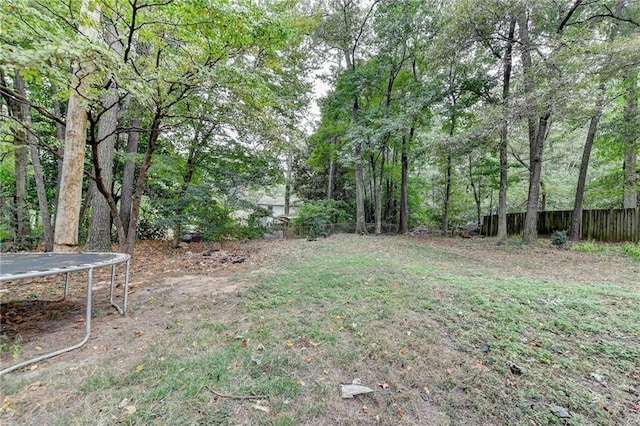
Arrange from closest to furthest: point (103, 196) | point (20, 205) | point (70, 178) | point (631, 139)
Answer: point (70, 178)
point (103, 196)
point (20, 205)
point (631, 139)

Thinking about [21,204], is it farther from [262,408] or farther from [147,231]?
[262,408]

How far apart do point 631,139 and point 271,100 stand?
11306mm

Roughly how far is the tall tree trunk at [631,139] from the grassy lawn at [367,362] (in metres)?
7.90

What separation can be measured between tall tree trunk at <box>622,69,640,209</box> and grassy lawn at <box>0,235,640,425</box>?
25.9 feet

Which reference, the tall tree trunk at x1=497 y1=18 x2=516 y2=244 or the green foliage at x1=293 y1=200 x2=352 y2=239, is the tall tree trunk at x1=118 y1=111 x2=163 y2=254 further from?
the tall tree trunk at x1=497 y1=18 x2=516 y2=244

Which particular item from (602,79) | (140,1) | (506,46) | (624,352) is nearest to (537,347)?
(624,352)

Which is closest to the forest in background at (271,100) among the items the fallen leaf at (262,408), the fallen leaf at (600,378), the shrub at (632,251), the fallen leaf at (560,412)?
the shrub at (632,251)

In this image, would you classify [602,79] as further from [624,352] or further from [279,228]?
[279,228]

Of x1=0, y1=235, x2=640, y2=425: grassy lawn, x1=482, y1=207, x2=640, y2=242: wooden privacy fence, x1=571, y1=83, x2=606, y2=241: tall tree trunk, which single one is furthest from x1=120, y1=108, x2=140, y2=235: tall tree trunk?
x1=482, y1=207, x2=640, y2=242: wooden privacy fence

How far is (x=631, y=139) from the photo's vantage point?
8492mm

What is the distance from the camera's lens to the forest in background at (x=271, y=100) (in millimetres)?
3365

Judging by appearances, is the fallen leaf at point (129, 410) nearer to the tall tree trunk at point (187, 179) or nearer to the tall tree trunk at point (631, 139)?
the tall tree trunk at point (187, 179)

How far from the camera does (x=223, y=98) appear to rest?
4.46 meters

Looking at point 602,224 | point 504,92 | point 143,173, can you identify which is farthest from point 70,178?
point 602,224
